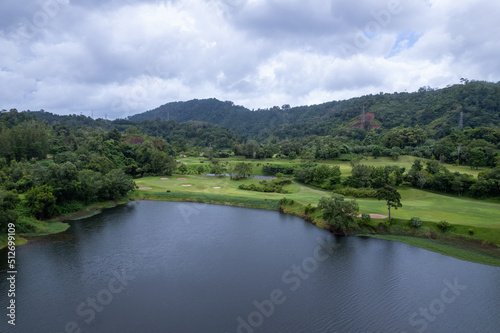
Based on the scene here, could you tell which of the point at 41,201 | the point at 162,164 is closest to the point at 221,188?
the point at 162,164

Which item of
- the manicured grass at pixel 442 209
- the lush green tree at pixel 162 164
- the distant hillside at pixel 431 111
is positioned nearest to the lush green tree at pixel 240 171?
the lush green tree at pixel 162 164

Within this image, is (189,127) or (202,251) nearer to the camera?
(202,251)

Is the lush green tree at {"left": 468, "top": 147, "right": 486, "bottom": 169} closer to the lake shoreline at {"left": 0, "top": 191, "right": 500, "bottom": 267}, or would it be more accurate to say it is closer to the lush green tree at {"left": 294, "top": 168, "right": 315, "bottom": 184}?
the lush green tree at {"left": 294, "top": 168, "right": 315, "bottom": 184}

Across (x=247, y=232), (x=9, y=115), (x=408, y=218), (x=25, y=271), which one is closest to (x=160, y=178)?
(x=247, y=232)

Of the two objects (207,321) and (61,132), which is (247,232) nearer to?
(207,321)

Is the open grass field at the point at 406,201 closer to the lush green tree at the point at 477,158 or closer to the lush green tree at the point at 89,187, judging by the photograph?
the lush green tree at the point at 89,187
